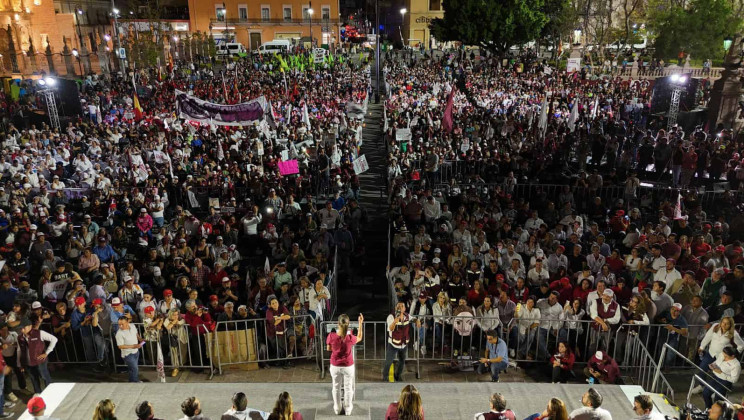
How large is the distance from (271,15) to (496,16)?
34400 mm

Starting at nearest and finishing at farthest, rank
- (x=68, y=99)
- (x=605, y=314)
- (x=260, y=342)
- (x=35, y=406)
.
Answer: (x=35, y=406), (x=605, y=314), (x=260, y=342), (x=68, y=99)

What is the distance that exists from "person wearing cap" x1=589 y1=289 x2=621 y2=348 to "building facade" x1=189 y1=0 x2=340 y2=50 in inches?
2540

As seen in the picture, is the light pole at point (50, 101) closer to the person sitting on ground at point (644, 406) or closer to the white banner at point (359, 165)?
the white banner at point (359, 165)

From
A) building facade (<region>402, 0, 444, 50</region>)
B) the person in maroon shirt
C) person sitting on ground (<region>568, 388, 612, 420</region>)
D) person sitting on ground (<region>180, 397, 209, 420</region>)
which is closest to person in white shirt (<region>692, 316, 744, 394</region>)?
person sitting on ground (<region>568, 388, 612, 420</region>)

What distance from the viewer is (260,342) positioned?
922 centimetres

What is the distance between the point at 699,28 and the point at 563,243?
40165 millimetres

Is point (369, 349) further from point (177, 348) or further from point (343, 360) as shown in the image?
point (177, 348)

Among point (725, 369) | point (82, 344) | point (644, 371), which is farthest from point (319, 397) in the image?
point (725, 369)

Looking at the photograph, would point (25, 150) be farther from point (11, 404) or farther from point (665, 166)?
point (665, 166)

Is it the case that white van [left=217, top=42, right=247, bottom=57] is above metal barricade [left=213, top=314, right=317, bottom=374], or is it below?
above

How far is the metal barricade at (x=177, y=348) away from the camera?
28.9ft

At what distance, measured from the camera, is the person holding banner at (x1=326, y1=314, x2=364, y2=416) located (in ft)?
22.8

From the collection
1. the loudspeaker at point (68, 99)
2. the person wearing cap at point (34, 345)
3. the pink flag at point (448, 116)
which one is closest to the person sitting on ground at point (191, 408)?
the person wearing cap at point (34, 345)

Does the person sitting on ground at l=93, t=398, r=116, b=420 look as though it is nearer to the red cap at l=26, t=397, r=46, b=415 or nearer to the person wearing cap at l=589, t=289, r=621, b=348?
the red cap at l=26, t=397, r=46, b=415
